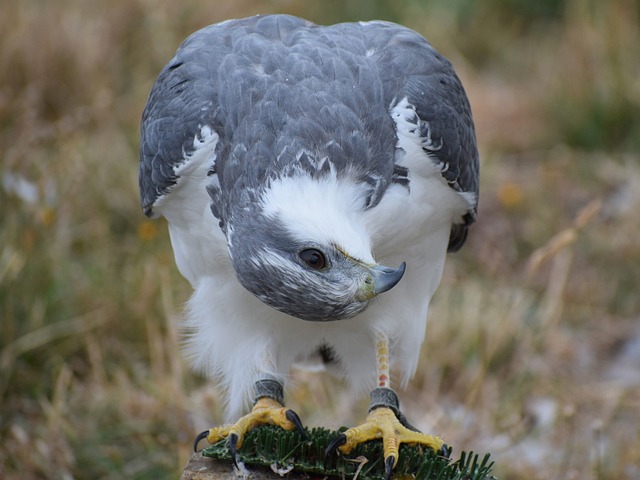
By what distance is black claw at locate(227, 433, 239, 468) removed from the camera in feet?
12.3

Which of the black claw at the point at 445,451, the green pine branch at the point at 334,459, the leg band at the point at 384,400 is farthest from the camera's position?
the leg band at the point at 384,400

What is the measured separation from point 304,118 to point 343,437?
1.23m

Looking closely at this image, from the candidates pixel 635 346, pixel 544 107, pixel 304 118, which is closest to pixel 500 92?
pixel 544 107

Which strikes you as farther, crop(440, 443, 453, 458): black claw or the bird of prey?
crop(440, 443, 453, 458): black claw

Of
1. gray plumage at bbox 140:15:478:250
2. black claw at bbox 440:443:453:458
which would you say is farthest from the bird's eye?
black claw at bbox 440:443:453:458

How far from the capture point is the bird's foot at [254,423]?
3.85 m

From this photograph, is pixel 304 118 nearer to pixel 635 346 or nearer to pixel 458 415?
pixel 458 415

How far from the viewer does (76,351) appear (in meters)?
5.88

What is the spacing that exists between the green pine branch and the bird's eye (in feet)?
2.47

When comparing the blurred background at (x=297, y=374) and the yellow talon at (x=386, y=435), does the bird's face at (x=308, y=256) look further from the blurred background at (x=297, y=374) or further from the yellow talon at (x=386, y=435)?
the blurred background at (x=297, y=374)

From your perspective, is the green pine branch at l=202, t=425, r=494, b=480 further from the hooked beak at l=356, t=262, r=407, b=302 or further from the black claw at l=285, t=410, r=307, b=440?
the hooked beak at l=356, t=262, r=407, b=302

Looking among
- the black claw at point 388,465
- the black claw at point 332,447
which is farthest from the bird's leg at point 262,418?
the black claw at point 388,465

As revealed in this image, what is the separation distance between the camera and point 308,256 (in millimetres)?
3381

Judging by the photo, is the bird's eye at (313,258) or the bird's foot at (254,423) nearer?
the bird's eye at (313,258)
